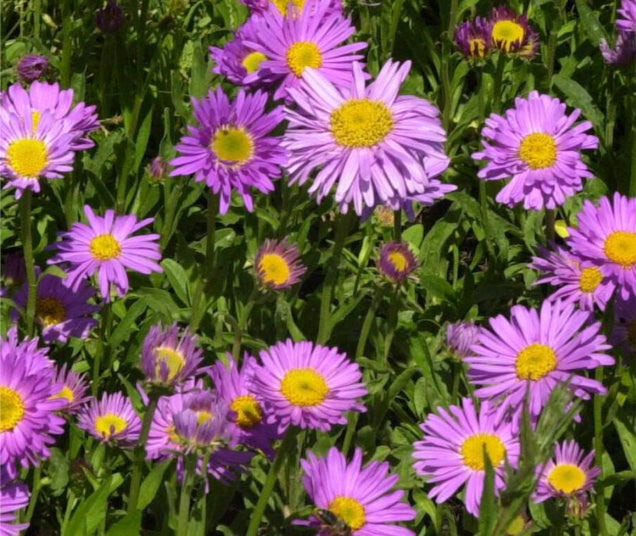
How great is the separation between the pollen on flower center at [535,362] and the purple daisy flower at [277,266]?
498 mm

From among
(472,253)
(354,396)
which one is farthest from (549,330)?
(472,253)

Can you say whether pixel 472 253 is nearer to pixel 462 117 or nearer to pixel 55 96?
pixel 462 117

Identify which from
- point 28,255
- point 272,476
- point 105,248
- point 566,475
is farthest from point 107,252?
point 566,475

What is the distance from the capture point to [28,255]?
2.59 meters

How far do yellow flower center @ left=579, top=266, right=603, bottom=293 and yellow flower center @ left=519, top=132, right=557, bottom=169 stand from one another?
0.34m

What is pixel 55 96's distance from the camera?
303 cm

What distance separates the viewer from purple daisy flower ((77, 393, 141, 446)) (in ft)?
8.46

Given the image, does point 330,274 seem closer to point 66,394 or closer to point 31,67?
point 66,394

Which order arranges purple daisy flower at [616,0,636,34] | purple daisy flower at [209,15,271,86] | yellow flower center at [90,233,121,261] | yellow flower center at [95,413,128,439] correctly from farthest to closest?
purple daisy flower at [616,0,636,34], purple daisy flower at [209,15,271,86], yellow flower center at [90,233,121,261], yellow flower center at [95,413,128,439]

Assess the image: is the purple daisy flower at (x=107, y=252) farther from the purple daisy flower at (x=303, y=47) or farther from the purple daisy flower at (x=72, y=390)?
the purple daisy flower at (x=303, y=47)

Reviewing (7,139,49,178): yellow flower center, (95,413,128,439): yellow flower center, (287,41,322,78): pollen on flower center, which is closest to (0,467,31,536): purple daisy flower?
(95,413,128,439): yellow flower center

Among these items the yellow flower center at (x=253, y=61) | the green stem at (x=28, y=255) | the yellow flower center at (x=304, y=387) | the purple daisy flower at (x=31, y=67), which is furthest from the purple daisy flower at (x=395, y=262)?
the purple daisy flower at (x=31, y=67)

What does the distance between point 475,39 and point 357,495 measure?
1.48m

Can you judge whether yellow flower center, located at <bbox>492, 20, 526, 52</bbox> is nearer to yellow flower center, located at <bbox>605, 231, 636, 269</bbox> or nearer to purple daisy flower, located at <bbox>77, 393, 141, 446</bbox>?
yellow flower center, located at <bbox>605, 231, 636, 269</bbox>
